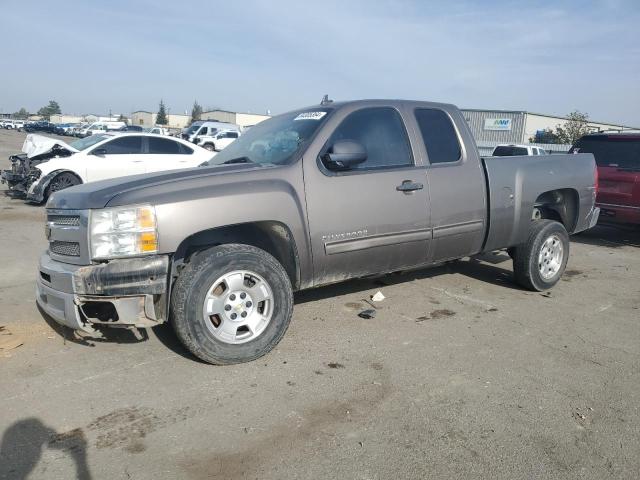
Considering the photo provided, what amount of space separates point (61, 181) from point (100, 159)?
94cm

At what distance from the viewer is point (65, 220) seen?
143 inches

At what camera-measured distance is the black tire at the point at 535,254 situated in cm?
550

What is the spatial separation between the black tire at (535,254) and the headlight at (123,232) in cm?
393

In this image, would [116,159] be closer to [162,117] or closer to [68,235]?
[68,235]

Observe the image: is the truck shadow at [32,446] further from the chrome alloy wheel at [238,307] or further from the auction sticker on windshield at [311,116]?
the auction sticker on windshield at [311,116]

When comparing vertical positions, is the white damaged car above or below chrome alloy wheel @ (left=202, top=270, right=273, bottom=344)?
above

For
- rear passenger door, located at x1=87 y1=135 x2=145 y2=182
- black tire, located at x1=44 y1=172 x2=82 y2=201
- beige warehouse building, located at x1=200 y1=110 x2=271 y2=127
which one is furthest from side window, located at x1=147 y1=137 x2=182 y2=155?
beige warehouse building, located at x1=200 y1=110 x2=271 y2=127

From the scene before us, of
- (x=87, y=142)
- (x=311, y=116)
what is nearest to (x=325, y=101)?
(x=311, y=116)

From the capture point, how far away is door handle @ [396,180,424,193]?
4.41 metres

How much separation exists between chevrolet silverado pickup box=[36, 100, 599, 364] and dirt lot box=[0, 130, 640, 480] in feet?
1.29

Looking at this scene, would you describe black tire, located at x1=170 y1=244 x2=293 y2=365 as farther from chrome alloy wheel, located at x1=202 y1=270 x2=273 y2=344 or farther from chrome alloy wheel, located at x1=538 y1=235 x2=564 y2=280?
chrome alloy wheel, located at x1=538 y1=235 x2=564 y2=280

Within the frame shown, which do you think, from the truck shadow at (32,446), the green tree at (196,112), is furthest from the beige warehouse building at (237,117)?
the truck shadow at (32,446)

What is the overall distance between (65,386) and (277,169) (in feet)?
6.85

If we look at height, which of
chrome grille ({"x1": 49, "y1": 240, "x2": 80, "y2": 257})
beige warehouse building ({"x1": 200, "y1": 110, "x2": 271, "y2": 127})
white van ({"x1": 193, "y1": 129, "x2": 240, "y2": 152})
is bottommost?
chrome grille ({"x1": 49, "y1": 240, "x2": 80, "y2": 257})
